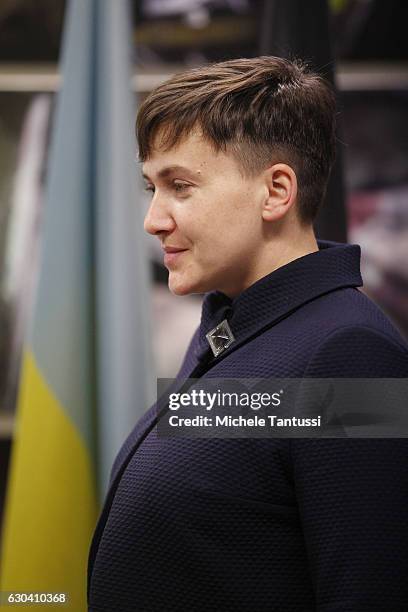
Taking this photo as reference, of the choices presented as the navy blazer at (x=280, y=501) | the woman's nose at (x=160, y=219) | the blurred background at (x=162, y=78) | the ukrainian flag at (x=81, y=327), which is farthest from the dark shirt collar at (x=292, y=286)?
the blurred background at (x=162, y=78)

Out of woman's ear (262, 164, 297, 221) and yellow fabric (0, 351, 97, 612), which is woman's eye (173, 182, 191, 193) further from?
yellow fabric (0, 351, 97, 612)

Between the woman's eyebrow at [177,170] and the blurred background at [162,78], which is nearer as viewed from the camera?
the woman's eyebrow at [177,170]

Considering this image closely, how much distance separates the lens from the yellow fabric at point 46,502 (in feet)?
3.33

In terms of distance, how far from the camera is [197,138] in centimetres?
69

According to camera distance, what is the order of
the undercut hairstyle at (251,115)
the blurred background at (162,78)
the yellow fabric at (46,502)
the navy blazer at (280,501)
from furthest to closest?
the blurred background at (162,78), the yellow fabric at (46,502), the undercut hairstyle at (251,115), the navy blazer at (280,501)

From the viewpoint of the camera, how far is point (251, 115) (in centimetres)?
68

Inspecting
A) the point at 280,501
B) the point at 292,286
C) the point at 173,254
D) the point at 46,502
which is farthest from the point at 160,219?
the point at 46,502

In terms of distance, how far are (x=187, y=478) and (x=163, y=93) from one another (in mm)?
368

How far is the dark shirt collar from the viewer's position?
0.69 m

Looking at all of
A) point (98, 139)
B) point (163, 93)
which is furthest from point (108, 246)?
point (163, 93)

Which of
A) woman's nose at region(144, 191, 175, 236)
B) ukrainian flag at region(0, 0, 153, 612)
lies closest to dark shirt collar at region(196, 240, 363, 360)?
woman's nose at region(144, 191, 175, 236)

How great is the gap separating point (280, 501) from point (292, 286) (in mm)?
207

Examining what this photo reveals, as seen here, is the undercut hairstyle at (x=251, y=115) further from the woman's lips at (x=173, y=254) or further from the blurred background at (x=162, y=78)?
the blurred background at (x=162, y=78)

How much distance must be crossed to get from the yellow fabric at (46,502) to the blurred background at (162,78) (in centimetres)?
30
